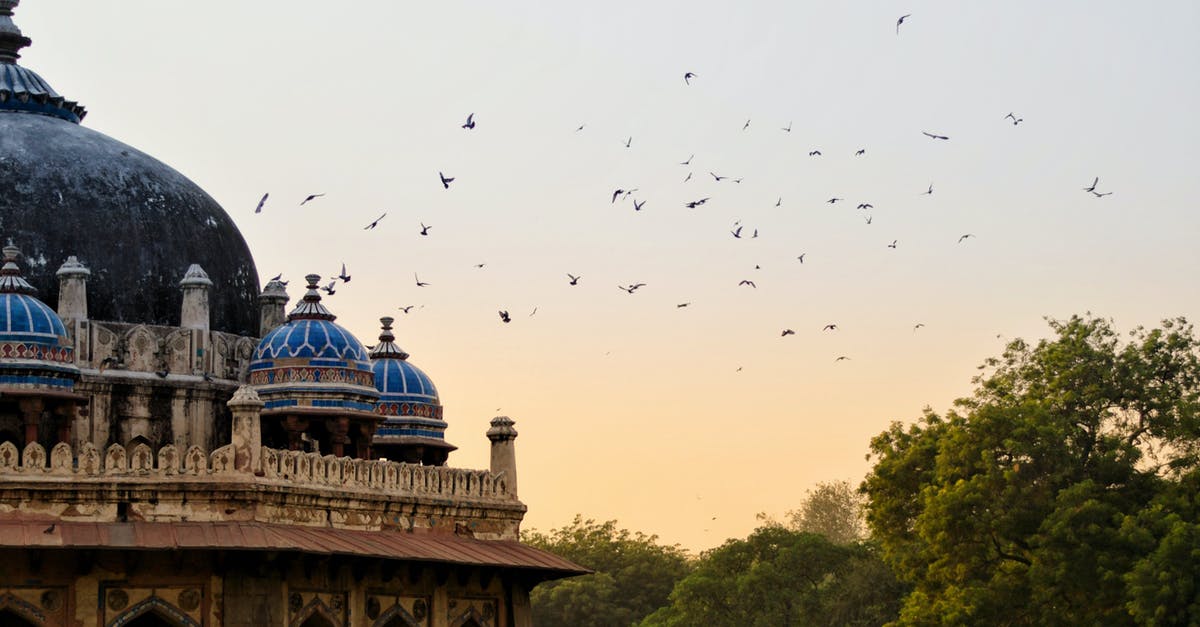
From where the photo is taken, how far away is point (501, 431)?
34.9 m

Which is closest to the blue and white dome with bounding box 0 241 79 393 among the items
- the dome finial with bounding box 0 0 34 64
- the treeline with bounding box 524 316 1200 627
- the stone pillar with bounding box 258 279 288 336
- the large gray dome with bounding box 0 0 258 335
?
the large gray dome with bounding box 0 0 258 335

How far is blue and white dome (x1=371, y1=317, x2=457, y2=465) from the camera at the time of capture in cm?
3525

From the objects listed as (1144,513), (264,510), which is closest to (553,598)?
(1144,513)

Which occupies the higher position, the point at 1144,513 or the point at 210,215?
the point at 210,215

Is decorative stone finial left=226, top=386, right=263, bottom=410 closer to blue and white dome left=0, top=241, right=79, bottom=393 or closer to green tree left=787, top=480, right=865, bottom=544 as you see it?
blue and white dome left=0, top=241, right=79, bottom=393

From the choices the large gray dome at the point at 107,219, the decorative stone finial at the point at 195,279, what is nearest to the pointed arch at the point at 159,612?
the large gray dome at the point at 107,219

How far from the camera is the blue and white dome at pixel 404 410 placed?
35.2m

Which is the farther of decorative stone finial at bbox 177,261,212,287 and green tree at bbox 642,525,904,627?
green tree at bbox 642,525,904,627

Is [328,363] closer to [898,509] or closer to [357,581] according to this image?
[357,581]

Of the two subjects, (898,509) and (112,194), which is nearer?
(112,194)

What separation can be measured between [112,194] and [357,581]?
24.1 feet

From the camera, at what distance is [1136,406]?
43.3 meters

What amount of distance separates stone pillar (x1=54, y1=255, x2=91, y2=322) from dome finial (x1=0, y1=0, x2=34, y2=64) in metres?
5.74

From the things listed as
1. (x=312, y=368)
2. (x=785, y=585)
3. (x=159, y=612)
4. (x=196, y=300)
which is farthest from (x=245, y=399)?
(x=785, y=585)
